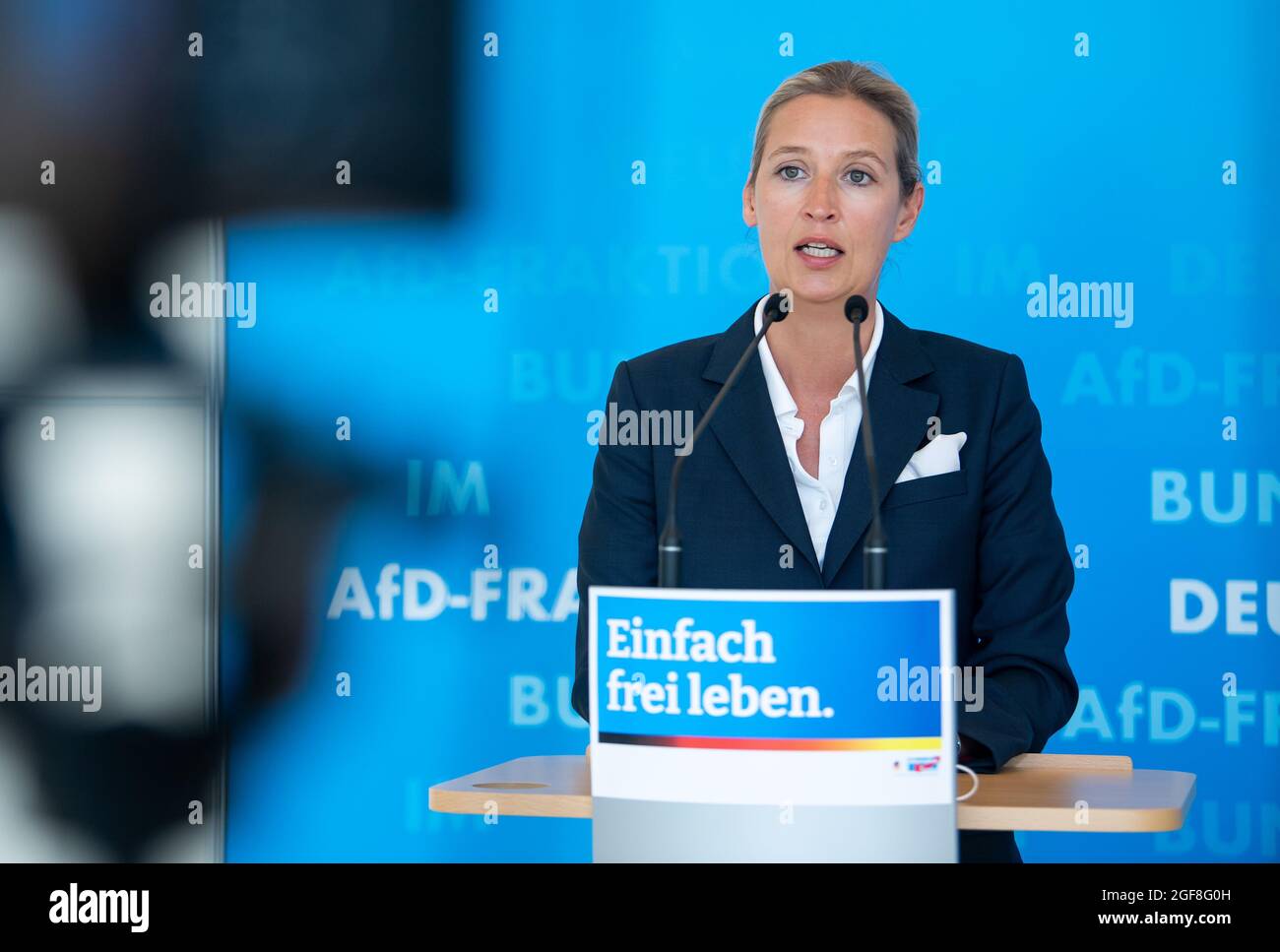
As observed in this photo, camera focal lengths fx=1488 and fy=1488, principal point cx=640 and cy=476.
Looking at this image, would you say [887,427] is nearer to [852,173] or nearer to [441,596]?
[852,173]

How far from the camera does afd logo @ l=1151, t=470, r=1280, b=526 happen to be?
304 centimetres

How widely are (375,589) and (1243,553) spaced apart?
1.84 meters

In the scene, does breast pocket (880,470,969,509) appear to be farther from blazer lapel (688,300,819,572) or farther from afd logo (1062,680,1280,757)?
afd logo (1062,680,1280,757)

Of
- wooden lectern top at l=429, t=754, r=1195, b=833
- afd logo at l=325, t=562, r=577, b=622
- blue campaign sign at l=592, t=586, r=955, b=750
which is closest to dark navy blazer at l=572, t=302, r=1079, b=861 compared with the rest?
wooden lectern top at l=429, t=754, r=1195, b=833

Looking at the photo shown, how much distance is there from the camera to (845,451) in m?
2.18

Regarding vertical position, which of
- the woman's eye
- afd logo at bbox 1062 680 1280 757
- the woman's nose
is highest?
the woman's eye

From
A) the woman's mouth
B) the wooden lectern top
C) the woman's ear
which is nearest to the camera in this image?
the wooden lectern top

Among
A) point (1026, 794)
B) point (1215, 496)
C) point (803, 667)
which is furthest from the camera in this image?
point (1215, 496)

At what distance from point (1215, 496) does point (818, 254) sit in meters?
1.28

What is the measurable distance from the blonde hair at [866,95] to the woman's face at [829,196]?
0.04 feet

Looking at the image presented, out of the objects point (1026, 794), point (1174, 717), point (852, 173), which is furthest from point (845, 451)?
point (1174, 717)

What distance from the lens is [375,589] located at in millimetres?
3287
